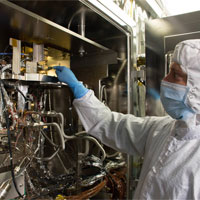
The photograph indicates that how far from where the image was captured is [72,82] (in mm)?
1142

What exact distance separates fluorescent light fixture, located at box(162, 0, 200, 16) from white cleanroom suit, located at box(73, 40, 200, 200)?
80 cm

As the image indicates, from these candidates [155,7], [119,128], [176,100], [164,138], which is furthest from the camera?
[155,7]

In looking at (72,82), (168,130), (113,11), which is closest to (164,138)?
(168,130)

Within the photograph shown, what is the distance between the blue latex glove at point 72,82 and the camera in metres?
1.12

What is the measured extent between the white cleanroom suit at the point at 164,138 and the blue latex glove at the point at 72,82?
32mm

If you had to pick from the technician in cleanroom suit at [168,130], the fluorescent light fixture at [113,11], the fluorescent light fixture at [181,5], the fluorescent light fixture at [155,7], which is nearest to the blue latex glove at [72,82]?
the technician in cleanroom suit at [168,130]

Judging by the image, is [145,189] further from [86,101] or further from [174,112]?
[86,101]

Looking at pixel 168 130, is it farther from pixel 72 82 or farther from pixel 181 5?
pixel 181 5

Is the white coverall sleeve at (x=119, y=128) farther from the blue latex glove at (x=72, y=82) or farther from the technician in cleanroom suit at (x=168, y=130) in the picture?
the blue latex glove at (x=72, y=82)

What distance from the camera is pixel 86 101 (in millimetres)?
1117

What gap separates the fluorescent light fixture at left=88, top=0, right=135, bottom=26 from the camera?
111cm

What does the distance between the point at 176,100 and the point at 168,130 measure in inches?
9.6

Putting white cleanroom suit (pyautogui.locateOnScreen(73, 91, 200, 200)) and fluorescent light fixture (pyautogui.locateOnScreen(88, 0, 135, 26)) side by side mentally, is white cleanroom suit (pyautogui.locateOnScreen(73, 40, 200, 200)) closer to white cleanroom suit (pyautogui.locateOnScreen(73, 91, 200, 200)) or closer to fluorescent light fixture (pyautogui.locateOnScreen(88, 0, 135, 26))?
white cleanroom suit (pyautogui.locateOnScreen(73, 91, 200, 200))

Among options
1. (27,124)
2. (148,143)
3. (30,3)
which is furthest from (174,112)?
(30,3)
